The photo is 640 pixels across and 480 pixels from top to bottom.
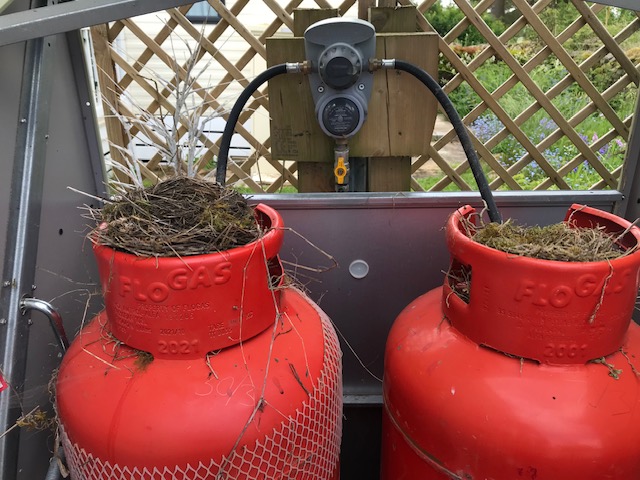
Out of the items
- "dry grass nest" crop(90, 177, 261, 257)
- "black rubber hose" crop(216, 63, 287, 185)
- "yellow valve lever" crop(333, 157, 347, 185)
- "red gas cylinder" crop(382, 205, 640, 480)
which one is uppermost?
"black rubber hose" crop(216, 63, 287, 185)

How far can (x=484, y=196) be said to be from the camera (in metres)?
0.95

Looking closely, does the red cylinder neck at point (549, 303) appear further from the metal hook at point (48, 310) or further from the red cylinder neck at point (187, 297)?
the metal hook at point (48, 310)

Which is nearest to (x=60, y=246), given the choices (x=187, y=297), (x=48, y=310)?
(x=48, y=310)

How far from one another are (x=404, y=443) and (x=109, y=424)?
0.45 m

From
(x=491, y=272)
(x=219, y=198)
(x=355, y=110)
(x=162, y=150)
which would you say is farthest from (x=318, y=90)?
(x=491, y=272)

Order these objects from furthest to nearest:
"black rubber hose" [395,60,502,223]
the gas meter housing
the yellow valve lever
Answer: the yellow valve lever < the gas meter housing < "black rubber hose" [395,60,502,223]

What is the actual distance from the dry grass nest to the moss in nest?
0.35 meters

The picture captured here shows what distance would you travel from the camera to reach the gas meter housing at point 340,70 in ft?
3.53

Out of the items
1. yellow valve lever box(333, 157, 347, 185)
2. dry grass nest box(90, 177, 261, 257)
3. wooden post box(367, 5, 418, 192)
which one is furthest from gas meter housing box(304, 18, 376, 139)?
dry grass nest box(90, 177, 261, 257)

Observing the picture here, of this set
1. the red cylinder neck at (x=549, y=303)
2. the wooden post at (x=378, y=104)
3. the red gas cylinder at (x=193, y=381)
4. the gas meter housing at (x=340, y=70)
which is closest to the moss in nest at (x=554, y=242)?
the red cylinder neck at (x=549, y=303)

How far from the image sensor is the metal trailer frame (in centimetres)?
78

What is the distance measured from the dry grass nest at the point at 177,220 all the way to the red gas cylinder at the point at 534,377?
33 cm

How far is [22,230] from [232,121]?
46cm

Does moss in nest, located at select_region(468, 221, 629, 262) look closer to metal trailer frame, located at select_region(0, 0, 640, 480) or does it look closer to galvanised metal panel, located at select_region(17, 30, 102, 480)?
metal trailer frame, located at select_region(0, 0, 640, 480)
